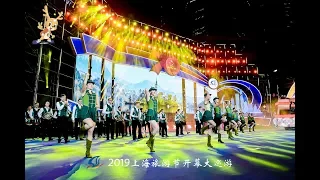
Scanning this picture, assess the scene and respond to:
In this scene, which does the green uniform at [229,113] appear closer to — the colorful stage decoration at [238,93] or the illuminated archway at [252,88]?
the colorful stage decoration at [238,93]

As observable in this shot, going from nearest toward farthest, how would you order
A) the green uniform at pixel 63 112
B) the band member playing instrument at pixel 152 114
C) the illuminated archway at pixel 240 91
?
the band member playing instrument at pixel 152 114
the green uniform at pixel 63 112
the illuminated archway at pixel 240 91

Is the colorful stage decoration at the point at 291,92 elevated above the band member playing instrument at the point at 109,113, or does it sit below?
above

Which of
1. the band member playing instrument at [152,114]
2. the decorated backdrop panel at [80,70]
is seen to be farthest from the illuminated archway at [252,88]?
the decorated backdrop panel at [80,70]

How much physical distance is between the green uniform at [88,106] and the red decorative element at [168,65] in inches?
87.0

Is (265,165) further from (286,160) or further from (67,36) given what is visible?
(67,36)

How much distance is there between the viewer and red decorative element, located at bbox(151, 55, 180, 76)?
7.14 m

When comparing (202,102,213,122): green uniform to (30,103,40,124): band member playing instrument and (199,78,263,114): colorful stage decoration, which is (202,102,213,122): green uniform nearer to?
A: (199,78,263,114): colorful stage decoration

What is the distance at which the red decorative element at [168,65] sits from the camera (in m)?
7.14

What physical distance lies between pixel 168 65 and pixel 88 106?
2.86 m

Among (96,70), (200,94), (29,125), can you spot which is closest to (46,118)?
(29,125)

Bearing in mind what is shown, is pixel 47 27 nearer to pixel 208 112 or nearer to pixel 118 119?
pixel 118 119

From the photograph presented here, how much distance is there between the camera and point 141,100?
7.05m

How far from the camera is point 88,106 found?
510 cm
